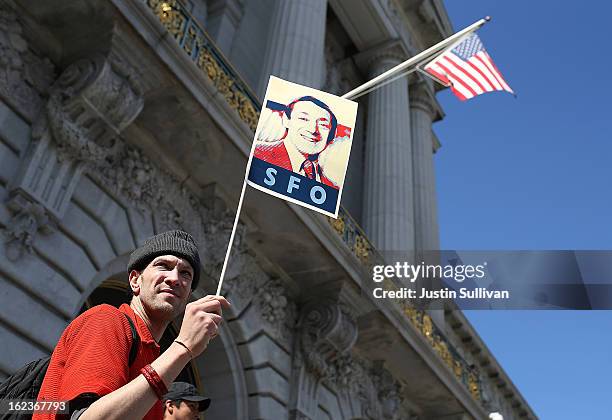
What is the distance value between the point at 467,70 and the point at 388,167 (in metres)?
9.25

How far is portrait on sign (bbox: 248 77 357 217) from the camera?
5.05 meters

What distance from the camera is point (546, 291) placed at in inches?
615

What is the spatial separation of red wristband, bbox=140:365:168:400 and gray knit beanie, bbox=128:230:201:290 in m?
0.69

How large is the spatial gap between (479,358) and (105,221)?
20.5 metres

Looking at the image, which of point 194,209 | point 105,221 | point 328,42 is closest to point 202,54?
point 194,209

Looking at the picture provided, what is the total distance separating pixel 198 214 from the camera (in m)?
11.9

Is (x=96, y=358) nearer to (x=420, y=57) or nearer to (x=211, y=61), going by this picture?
(x=420, y=57)

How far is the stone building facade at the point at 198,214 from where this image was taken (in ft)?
29.0

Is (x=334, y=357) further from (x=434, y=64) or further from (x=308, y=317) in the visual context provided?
(x=434, y=64)

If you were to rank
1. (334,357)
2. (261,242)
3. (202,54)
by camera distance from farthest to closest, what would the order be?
(334,357) → (261,242) → (202,54)

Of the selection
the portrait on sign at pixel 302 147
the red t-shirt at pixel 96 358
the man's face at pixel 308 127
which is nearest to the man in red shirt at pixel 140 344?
the red t-shirt at pixel 96 358

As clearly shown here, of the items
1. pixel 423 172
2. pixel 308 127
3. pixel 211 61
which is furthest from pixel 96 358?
pixel 423 172

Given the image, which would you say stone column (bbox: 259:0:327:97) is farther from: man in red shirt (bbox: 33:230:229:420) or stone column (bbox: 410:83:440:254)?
man in red shirt (bbox: 33:230:229:420)

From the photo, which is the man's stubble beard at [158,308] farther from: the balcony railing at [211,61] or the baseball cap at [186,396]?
the balcony railing at [211,61]
